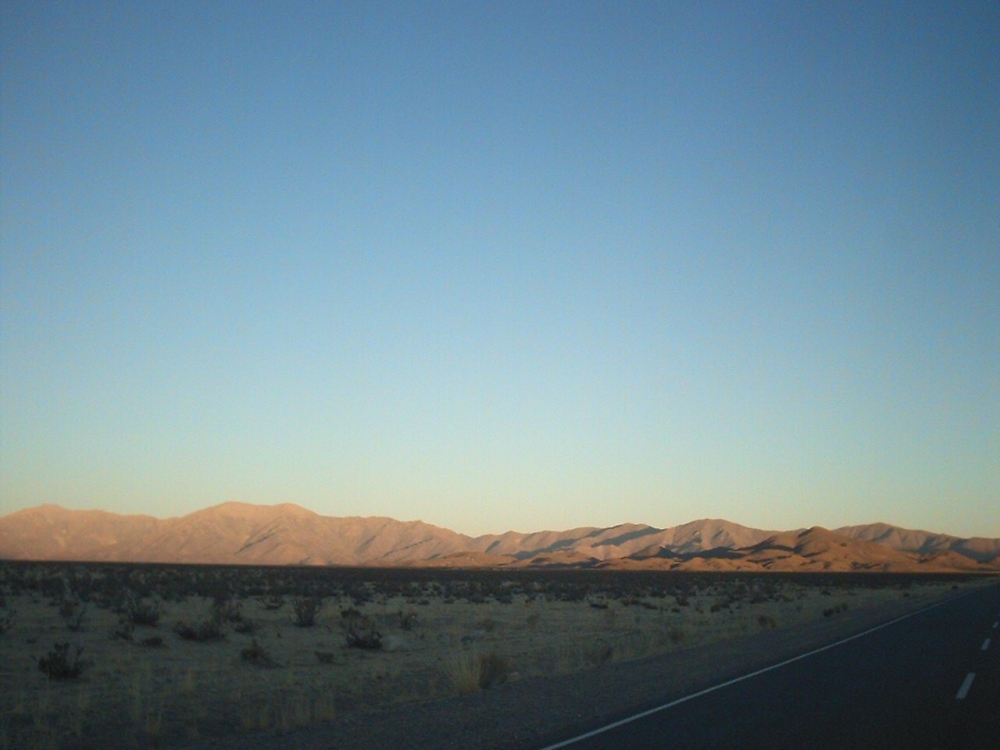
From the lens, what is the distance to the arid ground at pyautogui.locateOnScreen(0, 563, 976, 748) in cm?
1320

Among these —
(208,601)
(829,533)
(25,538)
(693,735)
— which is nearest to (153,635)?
(208,601)

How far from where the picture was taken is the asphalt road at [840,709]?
9.46m

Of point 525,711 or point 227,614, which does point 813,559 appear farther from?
point 525,711

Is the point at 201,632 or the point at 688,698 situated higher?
the point at 688,698

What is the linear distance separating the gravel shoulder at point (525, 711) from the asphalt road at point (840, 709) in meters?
0.62

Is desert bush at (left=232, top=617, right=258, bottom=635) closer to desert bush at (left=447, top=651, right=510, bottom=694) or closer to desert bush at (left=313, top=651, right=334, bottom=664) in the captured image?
desert bush at (left=313, top=651, right=334, bottom=664)

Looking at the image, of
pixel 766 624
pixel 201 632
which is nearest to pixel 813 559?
pixel 766 624

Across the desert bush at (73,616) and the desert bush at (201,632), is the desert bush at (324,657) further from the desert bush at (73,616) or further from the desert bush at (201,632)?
the desert bush at (73,616)

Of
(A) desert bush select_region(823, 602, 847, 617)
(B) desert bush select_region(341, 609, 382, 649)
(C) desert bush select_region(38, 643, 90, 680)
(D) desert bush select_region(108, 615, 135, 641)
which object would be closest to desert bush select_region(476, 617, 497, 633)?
(B) desert bush select_region(341, 609, 382, 649)

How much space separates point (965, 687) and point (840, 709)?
3173 mm

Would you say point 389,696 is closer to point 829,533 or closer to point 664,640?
point 664,640

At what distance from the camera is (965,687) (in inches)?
511

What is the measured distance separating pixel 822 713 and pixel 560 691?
4871mm

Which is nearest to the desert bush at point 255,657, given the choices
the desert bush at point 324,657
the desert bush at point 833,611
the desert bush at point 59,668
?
the desert bush at point 324,657
